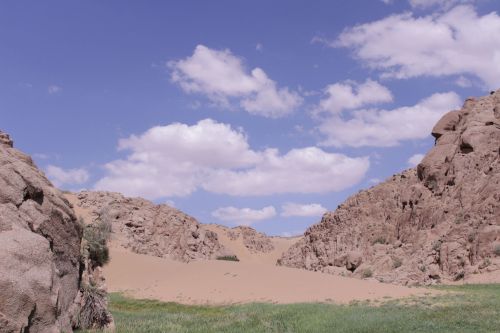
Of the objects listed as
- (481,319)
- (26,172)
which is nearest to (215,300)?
(481,319)

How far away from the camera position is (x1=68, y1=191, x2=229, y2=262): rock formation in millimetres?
61969

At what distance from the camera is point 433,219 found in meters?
54.2

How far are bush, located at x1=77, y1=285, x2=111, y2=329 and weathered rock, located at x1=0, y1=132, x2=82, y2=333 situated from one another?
46cm

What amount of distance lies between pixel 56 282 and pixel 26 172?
3.97 m

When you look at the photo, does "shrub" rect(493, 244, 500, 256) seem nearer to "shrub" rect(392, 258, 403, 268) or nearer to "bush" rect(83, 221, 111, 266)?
"shrub" rect(392, 258, 403, 268)

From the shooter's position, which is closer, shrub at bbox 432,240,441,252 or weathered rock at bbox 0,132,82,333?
weathered rock at bbox 0,132,82,333

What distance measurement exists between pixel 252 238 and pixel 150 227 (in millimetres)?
49639

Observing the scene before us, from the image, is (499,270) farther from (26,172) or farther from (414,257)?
(26,172)

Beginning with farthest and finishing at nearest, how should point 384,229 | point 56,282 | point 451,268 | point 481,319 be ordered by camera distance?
point 384,229 < point 451,268 < point 481,319 < point 56,282

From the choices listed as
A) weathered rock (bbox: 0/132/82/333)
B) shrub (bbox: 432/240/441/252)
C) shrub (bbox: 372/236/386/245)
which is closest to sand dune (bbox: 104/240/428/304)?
shrub (bbox: 432/240/441/252)

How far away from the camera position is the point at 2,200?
13.4m

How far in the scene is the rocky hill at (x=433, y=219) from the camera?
146 feet

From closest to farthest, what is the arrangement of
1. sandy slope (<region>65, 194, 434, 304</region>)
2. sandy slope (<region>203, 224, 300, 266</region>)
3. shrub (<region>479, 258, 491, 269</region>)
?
sandy slope (<region>65, 194, 434, 304</region>) < shrub (<region>479, 258, 491, 269</region>) < sandy slope (<region>203, 224, 300, 266</region>)

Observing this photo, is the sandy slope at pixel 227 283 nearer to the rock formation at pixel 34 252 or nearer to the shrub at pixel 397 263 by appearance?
the shrub at pixel 397 263
